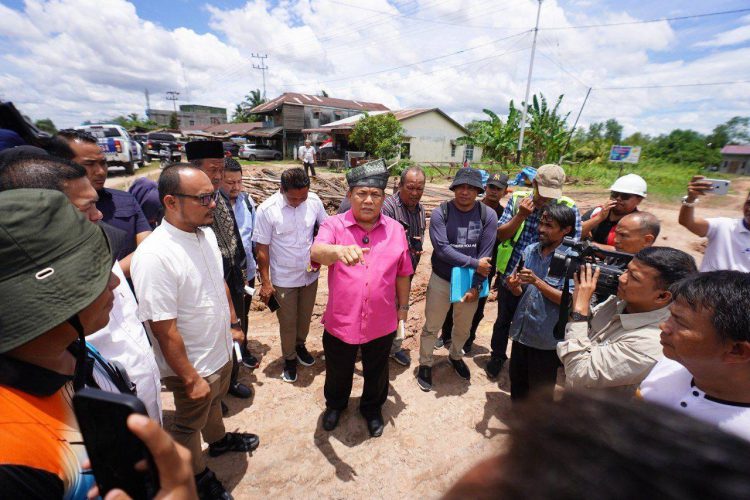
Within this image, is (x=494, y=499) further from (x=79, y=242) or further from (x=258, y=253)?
(x=258, y=253)

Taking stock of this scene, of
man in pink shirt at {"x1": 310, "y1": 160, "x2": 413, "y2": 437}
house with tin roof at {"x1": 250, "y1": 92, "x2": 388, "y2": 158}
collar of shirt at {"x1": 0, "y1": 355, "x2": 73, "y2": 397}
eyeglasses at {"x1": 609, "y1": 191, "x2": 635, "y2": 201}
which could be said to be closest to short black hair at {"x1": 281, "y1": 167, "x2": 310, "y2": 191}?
man in pink shirt at {"x1": 310, "y1": 160, "x2": 413, "y2": 437}

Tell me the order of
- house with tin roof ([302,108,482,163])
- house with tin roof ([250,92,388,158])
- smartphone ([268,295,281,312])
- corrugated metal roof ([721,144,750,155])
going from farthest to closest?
1. corrugated metal roof ([721,144,750,155])
2. house with tin roof ([250,92,388,158])
3. house with tin roof ([302,108,482,163])
4. smartphone ([268,295,281,312])

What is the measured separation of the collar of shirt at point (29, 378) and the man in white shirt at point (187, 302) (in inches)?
37.6

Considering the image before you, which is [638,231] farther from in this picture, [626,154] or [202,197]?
[626,154]

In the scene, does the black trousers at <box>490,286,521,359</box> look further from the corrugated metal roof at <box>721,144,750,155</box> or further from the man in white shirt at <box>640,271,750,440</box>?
the corrugated metal roof at <box>721,144,750,155</box>

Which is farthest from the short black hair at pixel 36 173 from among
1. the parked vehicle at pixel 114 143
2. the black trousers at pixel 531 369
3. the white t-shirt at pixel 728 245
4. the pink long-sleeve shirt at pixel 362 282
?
the parked vehicle at pixel 114 143

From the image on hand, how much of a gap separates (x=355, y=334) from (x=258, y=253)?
1465 mm

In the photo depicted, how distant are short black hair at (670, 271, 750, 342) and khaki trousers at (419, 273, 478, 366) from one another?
82.7 inches

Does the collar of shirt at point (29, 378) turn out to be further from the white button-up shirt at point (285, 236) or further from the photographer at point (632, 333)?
the white button-up shirt at point (285, 236)

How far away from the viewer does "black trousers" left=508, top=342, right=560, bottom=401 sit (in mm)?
2715

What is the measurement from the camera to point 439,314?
3.47 m

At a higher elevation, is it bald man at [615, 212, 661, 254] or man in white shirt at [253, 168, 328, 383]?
bald man at [615, 212, 661, 254]

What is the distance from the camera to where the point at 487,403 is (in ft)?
10.8

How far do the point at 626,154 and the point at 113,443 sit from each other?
830 inches
